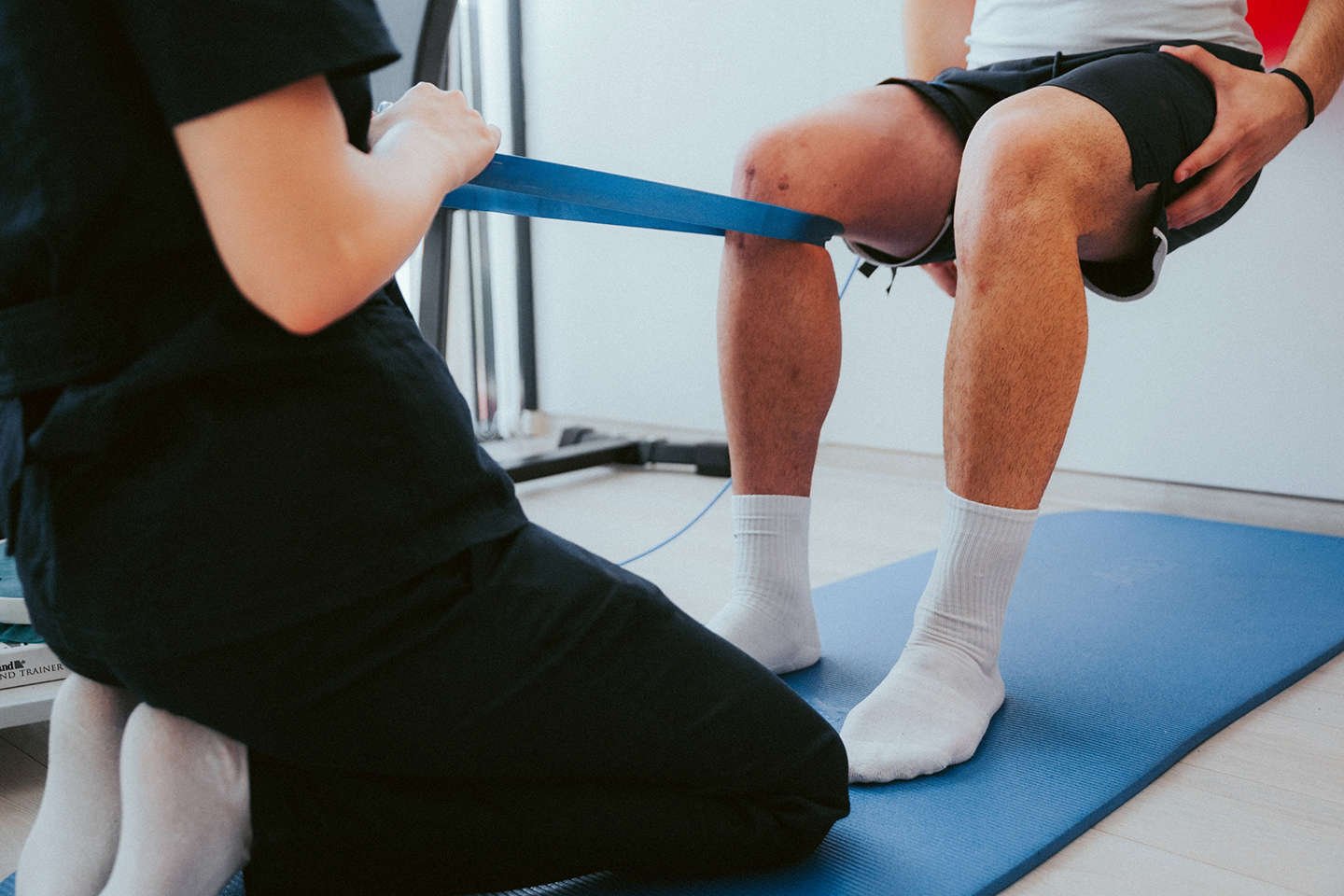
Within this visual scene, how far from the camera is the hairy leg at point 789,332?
1.04 metres

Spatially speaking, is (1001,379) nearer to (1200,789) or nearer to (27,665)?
(1200,789)

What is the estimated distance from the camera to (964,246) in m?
0.92

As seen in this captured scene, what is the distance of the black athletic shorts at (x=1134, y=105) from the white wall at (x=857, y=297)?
0.69m

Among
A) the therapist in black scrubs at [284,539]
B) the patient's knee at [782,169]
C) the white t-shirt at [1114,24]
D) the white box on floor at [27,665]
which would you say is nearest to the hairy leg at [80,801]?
the therapist in black scrubs at [284,539]

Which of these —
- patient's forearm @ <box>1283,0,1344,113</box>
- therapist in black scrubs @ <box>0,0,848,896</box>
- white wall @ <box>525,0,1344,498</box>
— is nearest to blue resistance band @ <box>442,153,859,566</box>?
therapist in black scrubs @ <box>0,0,848,896</box>

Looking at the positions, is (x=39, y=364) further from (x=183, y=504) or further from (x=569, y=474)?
(x=569, y=474)

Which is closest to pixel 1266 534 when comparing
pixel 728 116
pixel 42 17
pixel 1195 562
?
pixel 1195 562

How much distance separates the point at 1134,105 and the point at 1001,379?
0.29m

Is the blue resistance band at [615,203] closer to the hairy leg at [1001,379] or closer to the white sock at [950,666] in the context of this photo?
the hairy leg at [1001,379]

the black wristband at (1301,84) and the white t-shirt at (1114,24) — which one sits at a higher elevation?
the white t-shirt at (1114,24)

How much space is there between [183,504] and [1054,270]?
71 centimetres

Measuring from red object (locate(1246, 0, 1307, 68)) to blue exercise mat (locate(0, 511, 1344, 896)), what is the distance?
30.1 inches

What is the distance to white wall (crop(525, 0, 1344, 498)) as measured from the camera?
5.71 feet

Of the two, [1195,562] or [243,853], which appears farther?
[1195,562]
